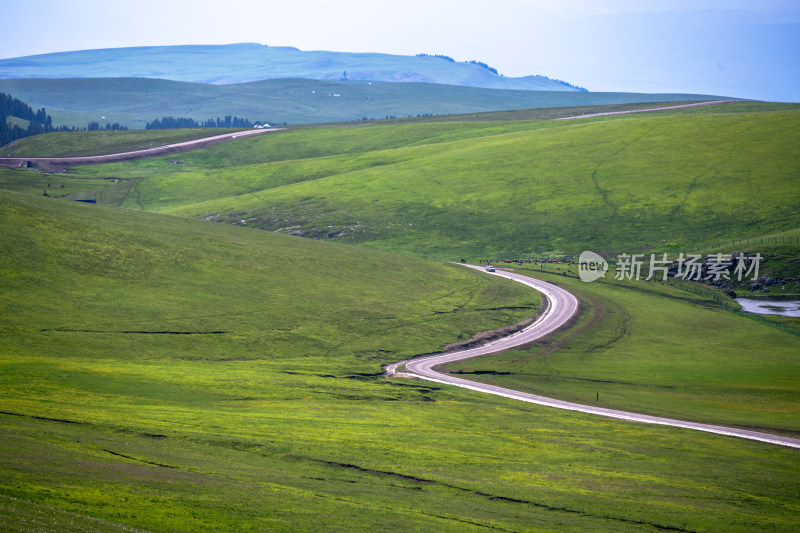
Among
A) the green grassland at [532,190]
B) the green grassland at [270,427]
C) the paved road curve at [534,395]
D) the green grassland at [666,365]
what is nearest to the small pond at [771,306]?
the green grassland at [666,365]

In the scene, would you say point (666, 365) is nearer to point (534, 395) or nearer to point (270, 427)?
point (534, 395)

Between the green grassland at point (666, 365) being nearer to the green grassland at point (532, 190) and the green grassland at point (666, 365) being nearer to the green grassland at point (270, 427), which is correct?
the green grassland at point (270, 427)

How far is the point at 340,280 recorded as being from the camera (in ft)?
288

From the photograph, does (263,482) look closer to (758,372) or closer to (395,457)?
(395,457)

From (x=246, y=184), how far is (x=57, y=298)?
111 metres

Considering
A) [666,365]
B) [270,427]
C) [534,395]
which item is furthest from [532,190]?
[270,427]

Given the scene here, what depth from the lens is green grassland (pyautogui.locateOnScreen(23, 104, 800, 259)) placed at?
419 ft

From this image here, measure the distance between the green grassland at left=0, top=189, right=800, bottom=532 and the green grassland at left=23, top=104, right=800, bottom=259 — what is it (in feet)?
170

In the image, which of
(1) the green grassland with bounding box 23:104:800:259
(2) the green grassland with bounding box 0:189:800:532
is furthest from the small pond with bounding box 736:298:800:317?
(2) the green grassland with bounding box 0:189:800:532

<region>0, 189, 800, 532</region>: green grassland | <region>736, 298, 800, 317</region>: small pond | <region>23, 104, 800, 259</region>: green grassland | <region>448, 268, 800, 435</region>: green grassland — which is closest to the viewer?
<region>0, 189, 800, 532</region>: green grassland

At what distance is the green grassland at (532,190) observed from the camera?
419 ft

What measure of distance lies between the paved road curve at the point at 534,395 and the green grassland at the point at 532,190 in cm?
3464

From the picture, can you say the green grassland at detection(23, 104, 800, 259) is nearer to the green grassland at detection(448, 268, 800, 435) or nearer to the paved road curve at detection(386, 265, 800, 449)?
the paved road curve at detection(386, 265, 800, 449)

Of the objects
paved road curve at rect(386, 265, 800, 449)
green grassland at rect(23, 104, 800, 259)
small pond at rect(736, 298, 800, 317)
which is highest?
green grassland at rect(23, 104, 800, 259)
